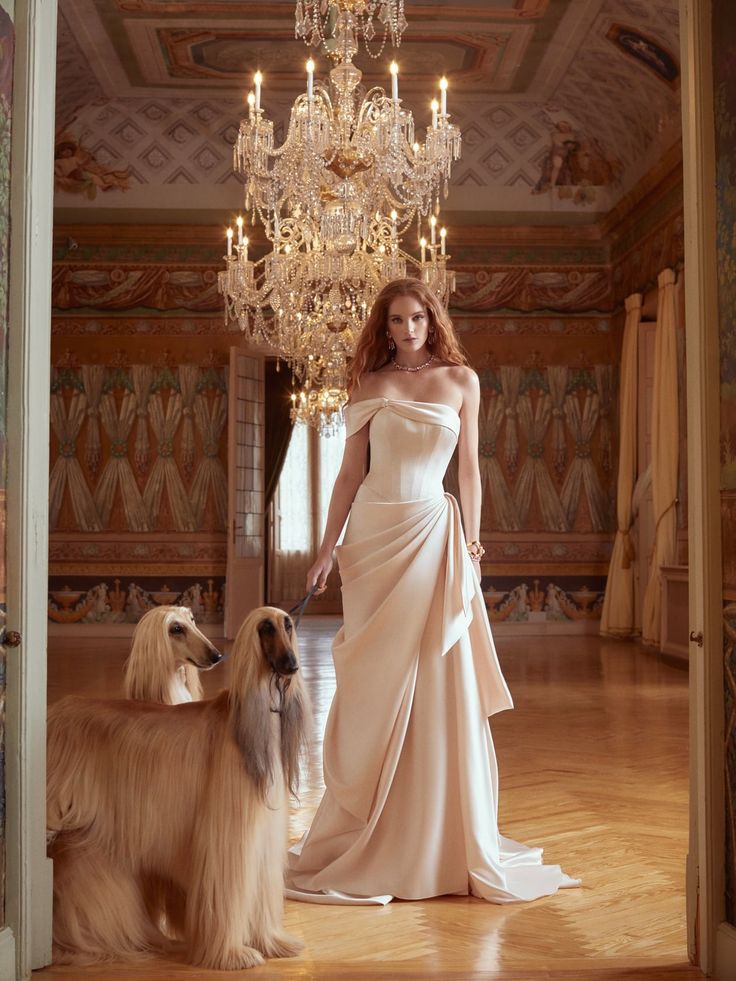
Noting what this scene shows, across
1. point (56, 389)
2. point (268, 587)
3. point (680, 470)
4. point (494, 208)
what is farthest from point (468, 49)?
point (268, 587)

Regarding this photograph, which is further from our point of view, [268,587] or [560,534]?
[268,587]

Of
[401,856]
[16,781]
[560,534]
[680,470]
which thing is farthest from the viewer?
[560,534]

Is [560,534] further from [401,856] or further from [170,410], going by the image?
[401,856]

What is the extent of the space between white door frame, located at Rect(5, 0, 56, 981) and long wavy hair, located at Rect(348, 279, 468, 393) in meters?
1.23

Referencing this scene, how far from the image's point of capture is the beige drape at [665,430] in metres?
11.0

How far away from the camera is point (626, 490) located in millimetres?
12547

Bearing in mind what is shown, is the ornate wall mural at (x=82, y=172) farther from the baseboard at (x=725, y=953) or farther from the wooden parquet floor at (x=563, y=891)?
the baseboard at (x=725, y=953)

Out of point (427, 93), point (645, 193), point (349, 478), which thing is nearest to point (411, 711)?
point (349, 478)

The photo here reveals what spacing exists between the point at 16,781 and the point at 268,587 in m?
15.0

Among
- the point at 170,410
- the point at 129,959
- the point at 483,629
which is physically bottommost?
the point at 129,959

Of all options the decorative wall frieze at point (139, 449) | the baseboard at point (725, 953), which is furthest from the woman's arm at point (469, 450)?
the decorative wall frieze at point (139, 449)

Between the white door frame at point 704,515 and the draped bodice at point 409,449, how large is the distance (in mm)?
941

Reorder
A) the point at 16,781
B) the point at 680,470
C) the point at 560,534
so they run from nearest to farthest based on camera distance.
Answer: the point at 16,781
the point at 680,470
the point at 560,534

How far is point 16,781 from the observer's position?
2.80 m
